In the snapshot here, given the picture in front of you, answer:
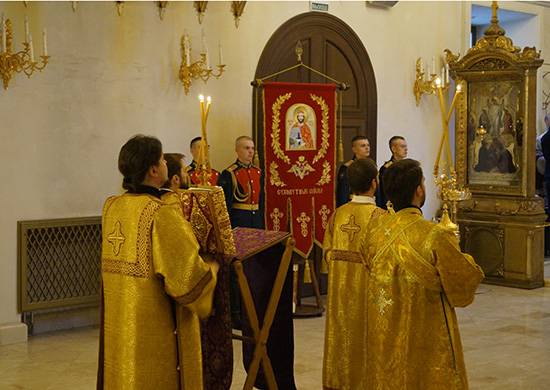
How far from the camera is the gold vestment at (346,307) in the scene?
517 cm

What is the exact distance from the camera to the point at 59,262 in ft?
24.2

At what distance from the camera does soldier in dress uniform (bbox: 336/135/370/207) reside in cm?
829

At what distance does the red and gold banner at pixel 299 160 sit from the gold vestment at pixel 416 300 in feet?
12.2

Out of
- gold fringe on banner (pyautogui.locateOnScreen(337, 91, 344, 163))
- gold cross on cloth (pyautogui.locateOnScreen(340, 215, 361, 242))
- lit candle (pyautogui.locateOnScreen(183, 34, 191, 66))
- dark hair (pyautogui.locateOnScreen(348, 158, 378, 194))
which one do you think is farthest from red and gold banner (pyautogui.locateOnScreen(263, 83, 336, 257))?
dark hair (pyautogui.locateOnScreen(348, 158, 378, 194))

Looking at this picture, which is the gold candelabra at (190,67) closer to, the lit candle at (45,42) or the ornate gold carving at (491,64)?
the lit candle at (45,42)

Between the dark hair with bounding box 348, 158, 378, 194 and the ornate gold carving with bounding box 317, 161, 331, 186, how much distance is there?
3213mm

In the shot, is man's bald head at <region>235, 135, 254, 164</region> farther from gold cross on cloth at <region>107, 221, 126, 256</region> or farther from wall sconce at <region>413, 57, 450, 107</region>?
gold cross on cloth at <region>107, 221, 126, 256</region>

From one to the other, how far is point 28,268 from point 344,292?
123 inches

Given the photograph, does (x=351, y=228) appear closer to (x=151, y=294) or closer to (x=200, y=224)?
(x=200, y=224)

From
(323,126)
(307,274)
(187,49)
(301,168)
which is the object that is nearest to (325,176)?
(301,168)

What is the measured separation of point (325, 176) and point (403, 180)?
4.29m

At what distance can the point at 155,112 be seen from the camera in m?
7.84

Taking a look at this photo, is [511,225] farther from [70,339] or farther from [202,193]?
[202,193]

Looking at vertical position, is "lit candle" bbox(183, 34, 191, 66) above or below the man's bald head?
above
